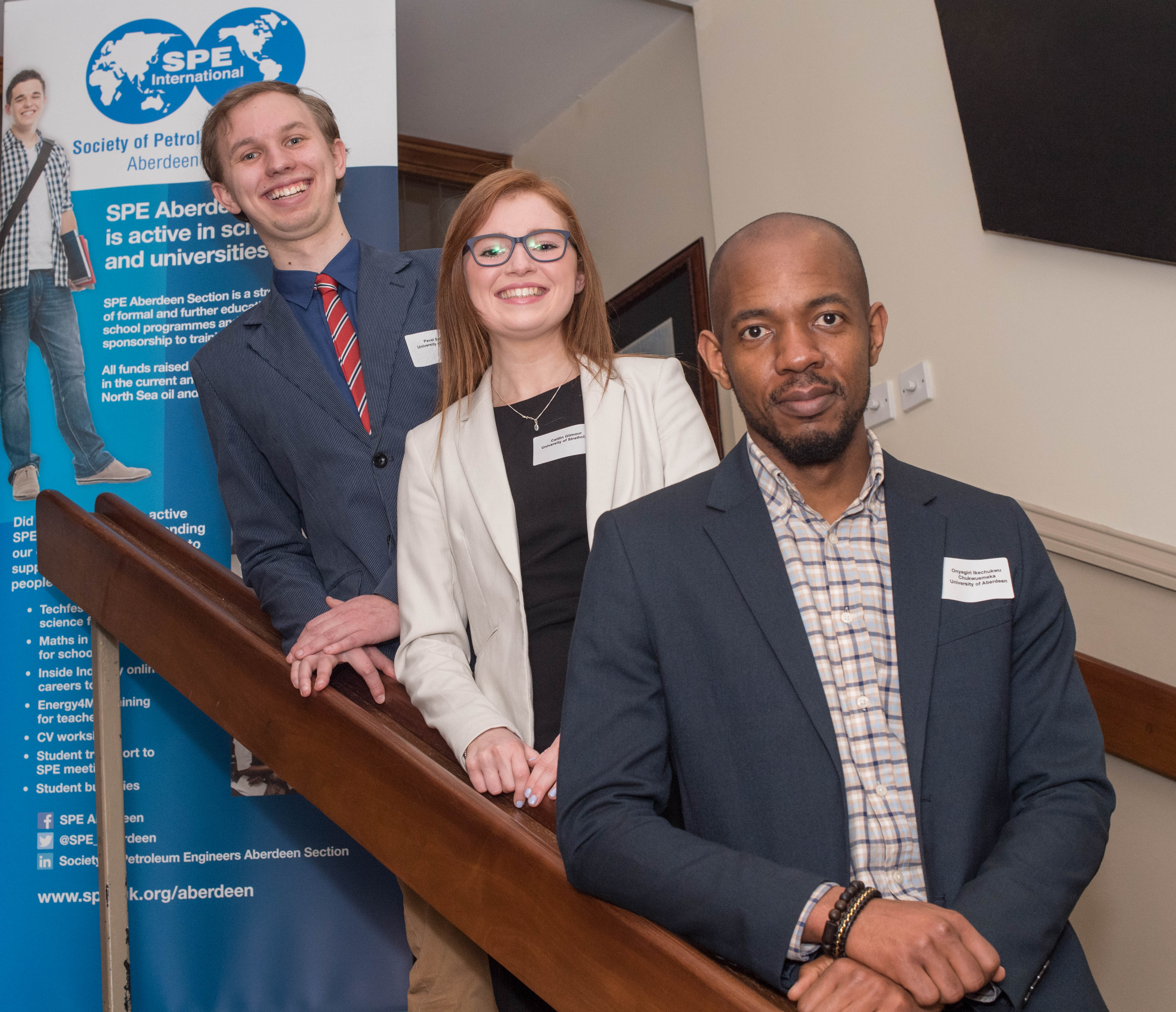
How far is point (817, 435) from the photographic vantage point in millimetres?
1539

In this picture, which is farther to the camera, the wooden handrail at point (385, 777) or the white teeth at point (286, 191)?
the white teeth at point (286, 191)

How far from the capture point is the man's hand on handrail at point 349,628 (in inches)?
77.0

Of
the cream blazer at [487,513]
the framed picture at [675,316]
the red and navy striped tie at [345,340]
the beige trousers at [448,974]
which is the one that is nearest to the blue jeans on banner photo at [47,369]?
the red and navy striped tie at [345,340]

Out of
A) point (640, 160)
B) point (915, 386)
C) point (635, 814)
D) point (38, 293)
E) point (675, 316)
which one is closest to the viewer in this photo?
point (635, 814)

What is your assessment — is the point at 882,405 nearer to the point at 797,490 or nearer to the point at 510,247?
the point at 510,247

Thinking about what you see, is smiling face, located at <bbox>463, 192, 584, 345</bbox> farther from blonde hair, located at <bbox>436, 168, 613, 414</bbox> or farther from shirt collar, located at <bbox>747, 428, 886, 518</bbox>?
shirt collar, located at <bbox>747, 428, 886, 518</bbox>

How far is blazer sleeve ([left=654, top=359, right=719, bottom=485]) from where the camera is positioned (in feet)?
6.59

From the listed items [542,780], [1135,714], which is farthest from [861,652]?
[1135,714]

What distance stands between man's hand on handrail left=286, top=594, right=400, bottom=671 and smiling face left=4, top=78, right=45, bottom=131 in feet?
7.45

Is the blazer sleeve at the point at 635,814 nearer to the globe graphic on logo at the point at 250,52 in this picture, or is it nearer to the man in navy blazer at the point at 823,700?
the man in navy blazer at the point at 823,700

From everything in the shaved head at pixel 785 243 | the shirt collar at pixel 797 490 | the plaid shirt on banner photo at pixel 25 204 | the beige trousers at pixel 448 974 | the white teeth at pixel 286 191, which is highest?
the plaid shirt on banner photo at pixel 25 204

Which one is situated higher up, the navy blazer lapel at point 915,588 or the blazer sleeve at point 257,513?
the blazer sleeve at point 257,513

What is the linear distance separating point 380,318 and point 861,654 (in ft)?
5.01

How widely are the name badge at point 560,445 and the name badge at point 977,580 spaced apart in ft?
2.42
